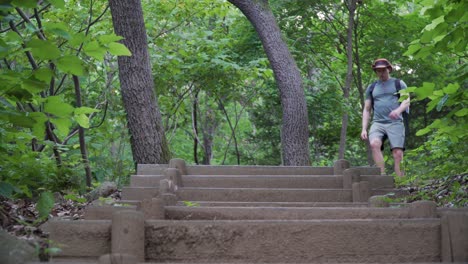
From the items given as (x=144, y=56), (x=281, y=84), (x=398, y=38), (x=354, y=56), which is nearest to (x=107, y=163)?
(x=144, y=56)

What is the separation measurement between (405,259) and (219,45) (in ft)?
38.3

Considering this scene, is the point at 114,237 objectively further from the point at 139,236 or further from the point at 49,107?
the point at 49,107

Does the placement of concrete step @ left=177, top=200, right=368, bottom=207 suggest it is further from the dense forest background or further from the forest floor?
the dense forest background

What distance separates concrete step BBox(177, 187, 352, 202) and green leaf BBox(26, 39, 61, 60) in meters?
3.57

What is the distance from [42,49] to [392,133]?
21.2 ft

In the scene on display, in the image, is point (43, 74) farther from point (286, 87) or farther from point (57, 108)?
point (286, 87)

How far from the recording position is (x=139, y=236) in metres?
4.52

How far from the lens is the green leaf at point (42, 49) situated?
424 cm

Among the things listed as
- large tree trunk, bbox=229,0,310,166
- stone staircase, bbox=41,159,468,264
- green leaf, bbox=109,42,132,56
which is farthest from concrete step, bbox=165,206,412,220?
large tree trunk, bbox=229,0,310,166

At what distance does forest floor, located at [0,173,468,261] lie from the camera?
523 centimetres

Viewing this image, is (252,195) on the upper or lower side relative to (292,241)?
upper

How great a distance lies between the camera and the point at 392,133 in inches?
380

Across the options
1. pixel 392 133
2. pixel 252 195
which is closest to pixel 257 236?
pixel 252 195

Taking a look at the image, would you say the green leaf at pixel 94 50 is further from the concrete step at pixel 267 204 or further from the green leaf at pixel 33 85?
the concrete step at pixel 267 204
